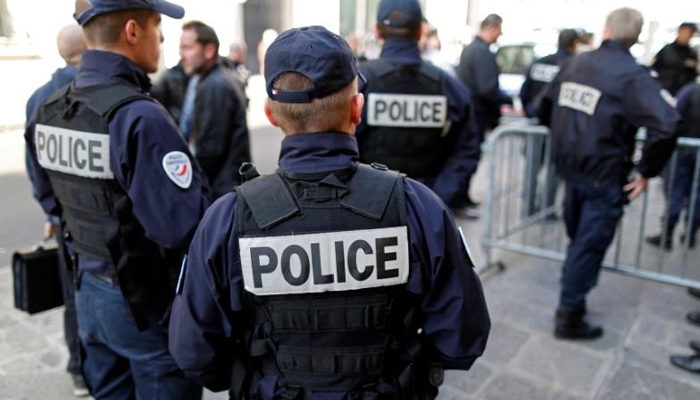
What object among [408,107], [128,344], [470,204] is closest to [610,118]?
[408,107]

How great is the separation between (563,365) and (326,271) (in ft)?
8.57

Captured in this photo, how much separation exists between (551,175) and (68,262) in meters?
4.58

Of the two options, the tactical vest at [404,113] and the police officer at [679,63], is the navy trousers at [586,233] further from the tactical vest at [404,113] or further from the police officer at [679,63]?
the police officer at [679,63]

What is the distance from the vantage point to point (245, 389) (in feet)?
5.70

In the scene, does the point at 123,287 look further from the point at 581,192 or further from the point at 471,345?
the point at 581,192

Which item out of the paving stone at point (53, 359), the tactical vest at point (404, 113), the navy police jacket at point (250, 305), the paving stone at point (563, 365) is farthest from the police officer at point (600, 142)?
the paving stone at point (53, 359)

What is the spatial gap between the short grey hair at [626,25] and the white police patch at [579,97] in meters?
0.36

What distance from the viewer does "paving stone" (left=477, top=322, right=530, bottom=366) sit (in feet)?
12.1

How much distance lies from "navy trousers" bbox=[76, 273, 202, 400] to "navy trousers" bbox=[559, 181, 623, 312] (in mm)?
2599

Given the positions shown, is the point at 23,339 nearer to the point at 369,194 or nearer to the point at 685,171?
the point at 369,194

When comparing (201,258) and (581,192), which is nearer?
(201,258)

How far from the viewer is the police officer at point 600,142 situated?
353cm

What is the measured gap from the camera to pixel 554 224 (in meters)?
6.31

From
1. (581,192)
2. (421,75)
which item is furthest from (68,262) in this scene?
(581,192)
